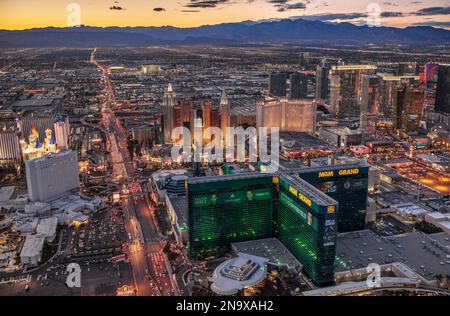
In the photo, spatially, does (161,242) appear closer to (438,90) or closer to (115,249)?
(115,249)

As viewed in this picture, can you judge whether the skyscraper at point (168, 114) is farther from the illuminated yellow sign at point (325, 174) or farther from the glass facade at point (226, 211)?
the illuminated yellow sign at point (325, 174)

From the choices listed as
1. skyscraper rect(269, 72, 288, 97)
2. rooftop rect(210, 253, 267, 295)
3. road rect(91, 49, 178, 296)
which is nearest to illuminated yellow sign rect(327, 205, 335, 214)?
rooftop rect(210, 253, 267, 295)

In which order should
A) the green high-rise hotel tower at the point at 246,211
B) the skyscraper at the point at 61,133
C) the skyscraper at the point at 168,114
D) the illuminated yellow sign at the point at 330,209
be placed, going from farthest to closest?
the skyscraper at the point at 168,114 < the skyscraper at the point at 61,133 < the green high-rise hotel tower at the point at 246,211 < the illuminated yellow sign at the point at 330,209

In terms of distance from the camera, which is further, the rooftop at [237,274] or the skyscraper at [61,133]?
the skyscraper at [61,133]

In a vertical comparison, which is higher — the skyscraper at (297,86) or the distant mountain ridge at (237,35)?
the distant mountain ridge at (237,35)

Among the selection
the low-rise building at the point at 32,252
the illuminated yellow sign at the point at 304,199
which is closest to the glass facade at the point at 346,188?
the illuminated yellow sign at the point at 304,199

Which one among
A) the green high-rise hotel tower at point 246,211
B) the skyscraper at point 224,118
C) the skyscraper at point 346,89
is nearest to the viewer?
the green high-rise hotel tower at point 246,211

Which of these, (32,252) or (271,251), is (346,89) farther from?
(32,252)

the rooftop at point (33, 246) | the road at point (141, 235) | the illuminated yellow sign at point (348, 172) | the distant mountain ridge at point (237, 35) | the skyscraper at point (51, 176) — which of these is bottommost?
the road at point (141, 235)
